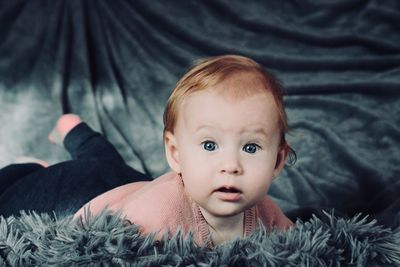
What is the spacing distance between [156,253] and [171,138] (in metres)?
0.20

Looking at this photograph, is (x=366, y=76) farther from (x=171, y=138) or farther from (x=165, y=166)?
(x=171, y=138)

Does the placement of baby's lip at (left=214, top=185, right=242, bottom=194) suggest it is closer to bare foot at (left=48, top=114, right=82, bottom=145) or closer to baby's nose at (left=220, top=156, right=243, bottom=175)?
baby's nose at (left=220, top=156, right=243, bottom=175)

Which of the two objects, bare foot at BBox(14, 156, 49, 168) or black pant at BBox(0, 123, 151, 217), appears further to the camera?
bare foot at BBox(14, 156, 49, 168)

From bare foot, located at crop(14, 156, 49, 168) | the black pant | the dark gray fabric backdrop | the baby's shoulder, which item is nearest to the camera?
the baby's shoulder

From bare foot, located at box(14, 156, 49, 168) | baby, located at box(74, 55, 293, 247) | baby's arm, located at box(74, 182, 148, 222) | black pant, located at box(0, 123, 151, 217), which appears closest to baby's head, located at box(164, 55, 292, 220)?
baby, located at box(74, 55, 293, 247)

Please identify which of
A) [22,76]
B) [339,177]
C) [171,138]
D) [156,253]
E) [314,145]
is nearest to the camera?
[156,253]

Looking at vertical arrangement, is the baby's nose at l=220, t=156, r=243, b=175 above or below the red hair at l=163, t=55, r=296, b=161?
below

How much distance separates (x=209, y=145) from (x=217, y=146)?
12 mm

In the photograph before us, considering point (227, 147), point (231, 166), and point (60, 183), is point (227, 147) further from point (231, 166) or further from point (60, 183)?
point (60, 183)

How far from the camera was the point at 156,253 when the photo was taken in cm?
84

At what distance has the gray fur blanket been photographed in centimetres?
83

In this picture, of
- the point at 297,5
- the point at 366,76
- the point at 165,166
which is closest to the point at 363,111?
the point at 366,76

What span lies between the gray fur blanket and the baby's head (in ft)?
0.25

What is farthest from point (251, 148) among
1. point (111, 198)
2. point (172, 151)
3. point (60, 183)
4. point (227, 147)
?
point (60, 183)
